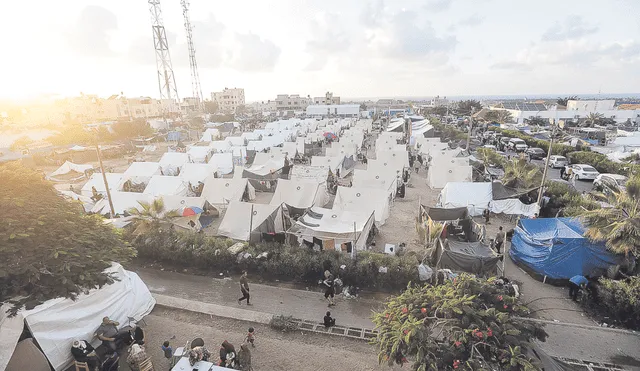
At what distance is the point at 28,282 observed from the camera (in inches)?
248

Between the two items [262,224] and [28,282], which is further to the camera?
[262,224]

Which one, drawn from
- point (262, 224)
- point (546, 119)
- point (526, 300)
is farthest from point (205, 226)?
point (546, 119)

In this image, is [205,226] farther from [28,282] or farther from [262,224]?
[28,282]

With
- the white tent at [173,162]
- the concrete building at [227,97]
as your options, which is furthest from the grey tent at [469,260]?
the concrete building at [227,97]

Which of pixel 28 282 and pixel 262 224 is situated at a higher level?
pixel 28 282

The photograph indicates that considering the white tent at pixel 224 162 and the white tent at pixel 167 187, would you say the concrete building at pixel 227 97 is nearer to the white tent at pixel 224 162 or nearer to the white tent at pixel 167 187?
the white tent at pixel 224 162

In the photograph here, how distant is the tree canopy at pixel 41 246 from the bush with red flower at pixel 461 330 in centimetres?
634

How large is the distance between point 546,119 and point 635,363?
Result: 6016 cm

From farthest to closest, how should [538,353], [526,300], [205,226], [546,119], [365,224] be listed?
[546,119]
[205,226]
[365,224]
[526,300]
[538,353]

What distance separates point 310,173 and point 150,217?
29.8 feet

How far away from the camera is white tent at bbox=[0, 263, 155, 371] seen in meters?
5.89

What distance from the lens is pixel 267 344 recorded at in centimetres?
736

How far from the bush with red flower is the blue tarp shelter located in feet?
18.8

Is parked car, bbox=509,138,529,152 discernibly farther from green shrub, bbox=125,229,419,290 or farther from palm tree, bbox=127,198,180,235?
palm tree, bbox=127,198,180,235
